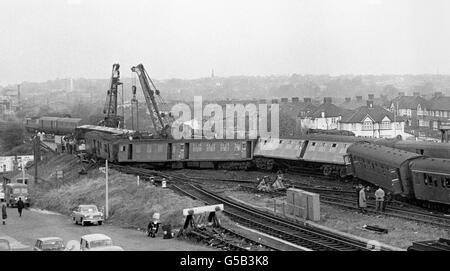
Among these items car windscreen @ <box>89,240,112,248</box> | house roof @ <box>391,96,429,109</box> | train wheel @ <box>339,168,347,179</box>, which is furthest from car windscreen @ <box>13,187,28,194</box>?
house roof @ <box>391,96,429,109</box>

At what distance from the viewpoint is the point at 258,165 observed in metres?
48.7

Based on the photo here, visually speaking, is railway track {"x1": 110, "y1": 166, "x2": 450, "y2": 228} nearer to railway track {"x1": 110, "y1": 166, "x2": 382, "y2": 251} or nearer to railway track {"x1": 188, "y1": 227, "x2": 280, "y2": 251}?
railway track {"x1": 110, "y1": 166, "x2": 382, "y2": 251}

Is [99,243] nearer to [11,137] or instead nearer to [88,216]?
[88,216]

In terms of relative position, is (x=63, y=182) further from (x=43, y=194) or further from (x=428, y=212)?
(x=428, y=212)

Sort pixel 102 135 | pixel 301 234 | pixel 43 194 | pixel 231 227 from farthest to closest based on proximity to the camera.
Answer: pixel 102 135, pixel 43 194, pixel 231 227, pixel 301 234

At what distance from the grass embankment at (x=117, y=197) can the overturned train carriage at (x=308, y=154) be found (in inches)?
420

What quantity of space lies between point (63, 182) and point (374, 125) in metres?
44.4

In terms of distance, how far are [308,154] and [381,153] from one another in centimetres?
1161

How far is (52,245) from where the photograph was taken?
67.3ft

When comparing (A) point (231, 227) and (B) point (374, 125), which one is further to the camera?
(B) point (374, 125)

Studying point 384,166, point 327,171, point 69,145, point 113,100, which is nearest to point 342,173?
point 327,171

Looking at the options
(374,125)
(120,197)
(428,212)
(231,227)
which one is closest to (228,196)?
(120,197)
